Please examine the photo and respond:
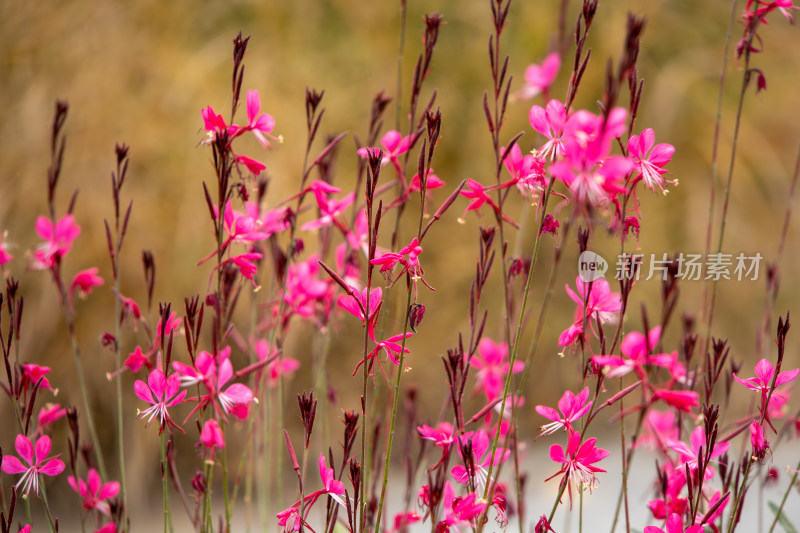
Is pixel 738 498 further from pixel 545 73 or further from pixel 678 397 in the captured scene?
pixel 545 73

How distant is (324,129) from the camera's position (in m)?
2.96

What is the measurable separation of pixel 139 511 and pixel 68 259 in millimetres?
874

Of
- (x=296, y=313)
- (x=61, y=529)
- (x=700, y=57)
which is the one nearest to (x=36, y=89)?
(x=61, y=529)

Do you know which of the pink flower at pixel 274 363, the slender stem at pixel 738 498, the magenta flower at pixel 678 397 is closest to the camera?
the magenta flower at pixel 678 397

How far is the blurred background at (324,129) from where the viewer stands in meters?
2.46

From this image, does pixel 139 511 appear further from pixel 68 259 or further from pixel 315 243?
pixel 315 243

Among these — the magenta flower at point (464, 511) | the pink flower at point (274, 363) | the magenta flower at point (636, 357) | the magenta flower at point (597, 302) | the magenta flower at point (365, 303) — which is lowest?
the magenta flower at point (464, 511)

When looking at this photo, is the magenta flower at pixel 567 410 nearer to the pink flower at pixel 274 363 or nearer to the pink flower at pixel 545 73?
the pink flower at pixel 274 363

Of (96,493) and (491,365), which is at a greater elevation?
(491,365)

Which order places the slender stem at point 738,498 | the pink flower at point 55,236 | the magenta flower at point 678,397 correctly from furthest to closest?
the pink flower at point 55,236, the slender stem at point 738,498, the magenta flower at point 678,397

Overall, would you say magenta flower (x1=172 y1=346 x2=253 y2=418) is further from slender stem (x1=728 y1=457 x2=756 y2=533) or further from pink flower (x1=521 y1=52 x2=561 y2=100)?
pink flower (x1=521 y1=52 x2=561 y2=100)

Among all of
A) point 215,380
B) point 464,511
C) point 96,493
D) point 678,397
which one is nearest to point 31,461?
point 96,493

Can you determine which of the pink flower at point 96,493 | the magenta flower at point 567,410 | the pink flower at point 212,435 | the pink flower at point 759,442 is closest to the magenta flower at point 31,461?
the pink flower at point 96,493

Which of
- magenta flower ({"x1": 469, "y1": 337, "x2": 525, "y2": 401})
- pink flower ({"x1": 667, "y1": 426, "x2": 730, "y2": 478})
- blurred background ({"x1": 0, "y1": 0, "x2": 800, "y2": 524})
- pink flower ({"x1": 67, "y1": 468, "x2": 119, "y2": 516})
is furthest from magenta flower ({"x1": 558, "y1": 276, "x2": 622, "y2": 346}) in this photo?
blurred background ({"x1": 0, "y1": 0, "x2": 800, "y2": 524})
